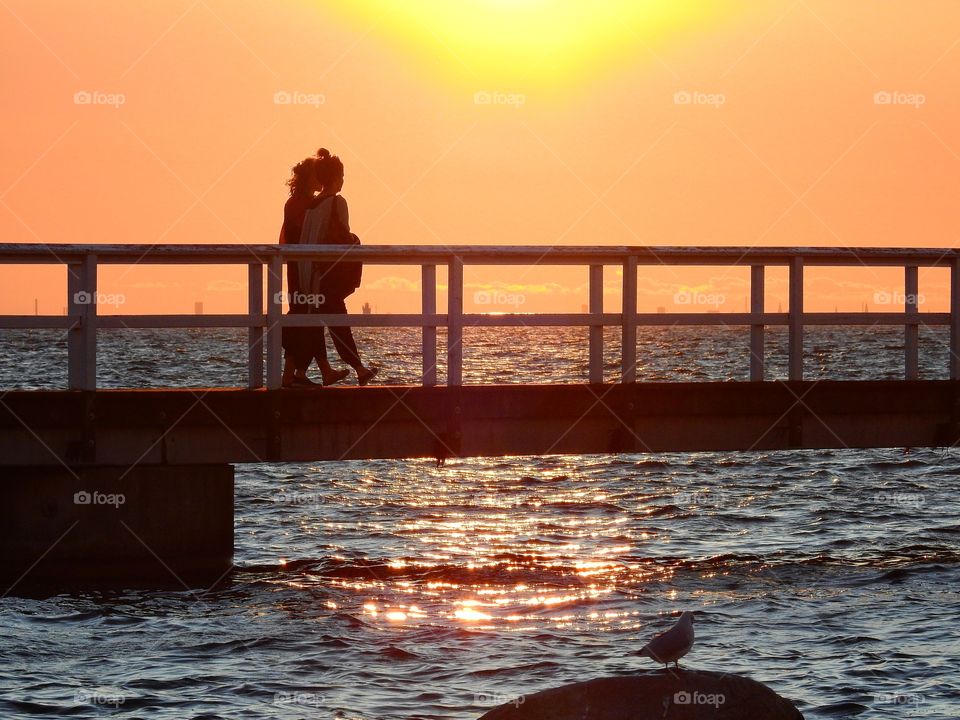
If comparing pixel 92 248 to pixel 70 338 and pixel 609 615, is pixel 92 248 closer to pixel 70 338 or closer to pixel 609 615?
pixel 70 338

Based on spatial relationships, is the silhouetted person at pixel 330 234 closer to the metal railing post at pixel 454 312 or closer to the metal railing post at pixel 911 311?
the metal railing post at pixel 454 312

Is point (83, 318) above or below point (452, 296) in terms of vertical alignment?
below

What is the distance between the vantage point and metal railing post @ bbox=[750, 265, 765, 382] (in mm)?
12523

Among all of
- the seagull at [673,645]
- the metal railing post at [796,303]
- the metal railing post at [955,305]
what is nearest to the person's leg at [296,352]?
the metal railing post at [796,303]

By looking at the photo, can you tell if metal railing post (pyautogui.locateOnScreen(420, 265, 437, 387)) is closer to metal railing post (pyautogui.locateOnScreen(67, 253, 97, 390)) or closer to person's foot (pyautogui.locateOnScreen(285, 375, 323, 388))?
person's foot (pyautogui.locateOnScreen(285, 375, 323, 388))

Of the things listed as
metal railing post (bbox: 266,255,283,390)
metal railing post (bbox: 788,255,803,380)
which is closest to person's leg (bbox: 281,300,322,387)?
metal railing post (bbox: 266,255,283,390)

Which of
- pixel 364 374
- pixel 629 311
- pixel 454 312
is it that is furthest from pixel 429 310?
pixel 629 311

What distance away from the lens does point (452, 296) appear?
39.0ft

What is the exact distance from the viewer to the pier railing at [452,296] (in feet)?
36.6

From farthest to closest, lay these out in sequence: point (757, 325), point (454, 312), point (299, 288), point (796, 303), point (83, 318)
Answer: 1. point (796, 303)
2. point (757, 325)
3. point (299, 288)
4. point (454, 312)
5. point (83, 318)

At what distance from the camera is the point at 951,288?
1334 cm

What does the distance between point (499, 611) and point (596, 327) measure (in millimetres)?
2452

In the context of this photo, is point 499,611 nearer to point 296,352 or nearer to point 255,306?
point 296,352

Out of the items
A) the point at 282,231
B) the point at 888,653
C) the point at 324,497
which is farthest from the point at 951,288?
the point at 324,497
